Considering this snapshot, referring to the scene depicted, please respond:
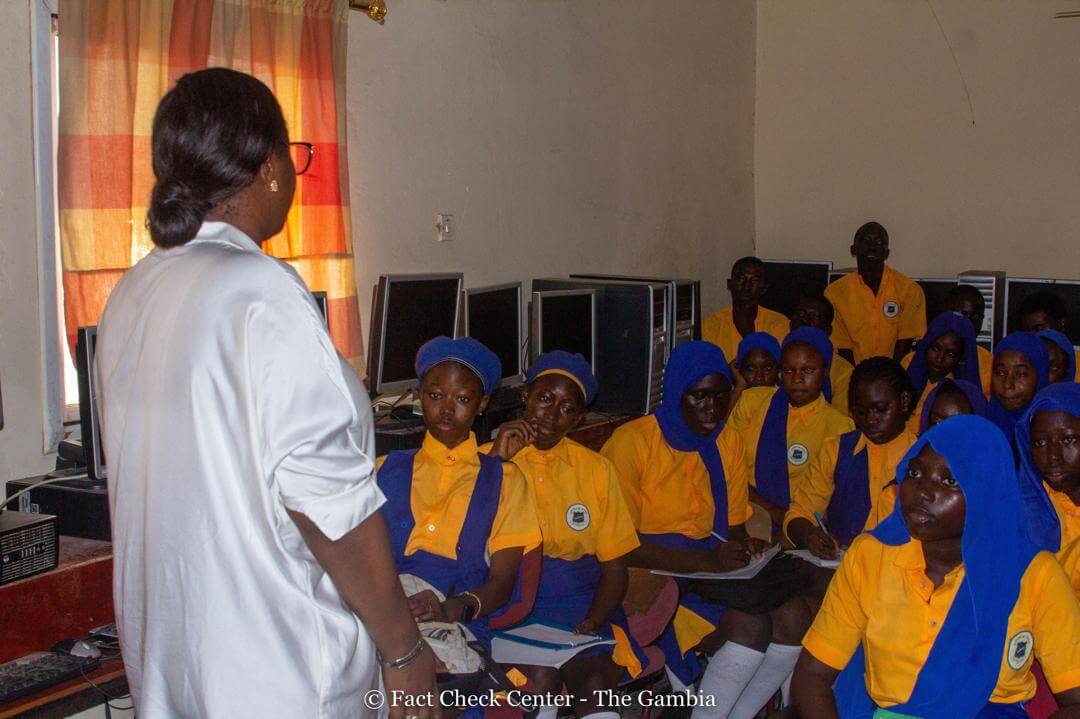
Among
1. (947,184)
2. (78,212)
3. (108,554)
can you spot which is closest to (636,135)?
(947,184)

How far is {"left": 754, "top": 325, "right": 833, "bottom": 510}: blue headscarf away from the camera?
362 centimetres

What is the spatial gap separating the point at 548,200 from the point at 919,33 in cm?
302

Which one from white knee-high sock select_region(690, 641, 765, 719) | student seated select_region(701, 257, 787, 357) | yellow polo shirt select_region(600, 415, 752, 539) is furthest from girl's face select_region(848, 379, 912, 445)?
student seated select_region(701, 257, 787, 357)

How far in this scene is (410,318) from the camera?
348cm

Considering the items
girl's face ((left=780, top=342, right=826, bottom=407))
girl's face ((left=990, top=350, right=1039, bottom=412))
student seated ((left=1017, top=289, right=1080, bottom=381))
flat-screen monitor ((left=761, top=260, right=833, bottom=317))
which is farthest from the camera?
flat-screen monitor ((left=761, top=260, right=833, bottom=317))

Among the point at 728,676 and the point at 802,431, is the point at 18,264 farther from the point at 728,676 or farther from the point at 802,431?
the point at 802,431

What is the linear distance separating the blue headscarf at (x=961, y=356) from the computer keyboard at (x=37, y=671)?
10.5 ft

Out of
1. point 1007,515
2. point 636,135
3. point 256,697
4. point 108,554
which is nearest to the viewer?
point 256,697

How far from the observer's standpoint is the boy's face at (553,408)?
9.66 feet

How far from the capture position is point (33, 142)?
9.16ft

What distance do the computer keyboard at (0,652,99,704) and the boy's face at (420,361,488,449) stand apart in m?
0.93

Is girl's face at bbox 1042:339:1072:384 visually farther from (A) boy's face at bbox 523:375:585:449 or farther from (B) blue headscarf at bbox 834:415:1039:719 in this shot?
(B) blue headscarf at bbox 834:415:1039:719

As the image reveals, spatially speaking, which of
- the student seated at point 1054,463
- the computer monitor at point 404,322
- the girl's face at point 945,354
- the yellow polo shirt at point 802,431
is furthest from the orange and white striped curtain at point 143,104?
the girl's face at point 945,354

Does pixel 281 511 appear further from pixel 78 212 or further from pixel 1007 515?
pixel 78 212
